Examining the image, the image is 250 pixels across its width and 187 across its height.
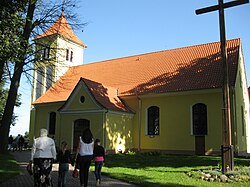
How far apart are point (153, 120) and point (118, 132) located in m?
3.11

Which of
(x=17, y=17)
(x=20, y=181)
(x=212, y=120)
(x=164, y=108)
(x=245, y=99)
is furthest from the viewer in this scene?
(x=245, y=99)

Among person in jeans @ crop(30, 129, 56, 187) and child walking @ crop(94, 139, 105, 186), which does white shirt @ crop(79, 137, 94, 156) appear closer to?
→ child walking @ crop(94, 139, 105, 186)

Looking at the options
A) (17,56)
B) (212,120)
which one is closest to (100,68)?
(212,120)

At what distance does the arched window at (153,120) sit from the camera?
75.8 ft

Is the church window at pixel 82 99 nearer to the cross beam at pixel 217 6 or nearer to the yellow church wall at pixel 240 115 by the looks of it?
the yellow church wall at pixel 240 115

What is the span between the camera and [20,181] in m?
9.73

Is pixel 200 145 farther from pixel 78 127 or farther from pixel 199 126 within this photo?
pixel 78 127

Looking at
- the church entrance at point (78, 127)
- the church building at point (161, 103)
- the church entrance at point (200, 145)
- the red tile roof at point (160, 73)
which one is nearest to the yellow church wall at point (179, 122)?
the church building at point (161, 103)

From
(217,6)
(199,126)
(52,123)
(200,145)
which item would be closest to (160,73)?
(199,126)

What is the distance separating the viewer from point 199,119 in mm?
21328

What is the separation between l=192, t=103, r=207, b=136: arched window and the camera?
21078mm

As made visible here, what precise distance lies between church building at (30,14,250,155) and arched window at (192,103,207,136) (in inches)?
2.8

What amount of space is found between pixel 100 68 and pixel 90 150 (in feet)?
74.2

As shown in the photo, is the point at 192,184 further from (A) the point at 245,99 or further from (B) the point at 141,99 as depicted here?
(A) the point at 245,99
